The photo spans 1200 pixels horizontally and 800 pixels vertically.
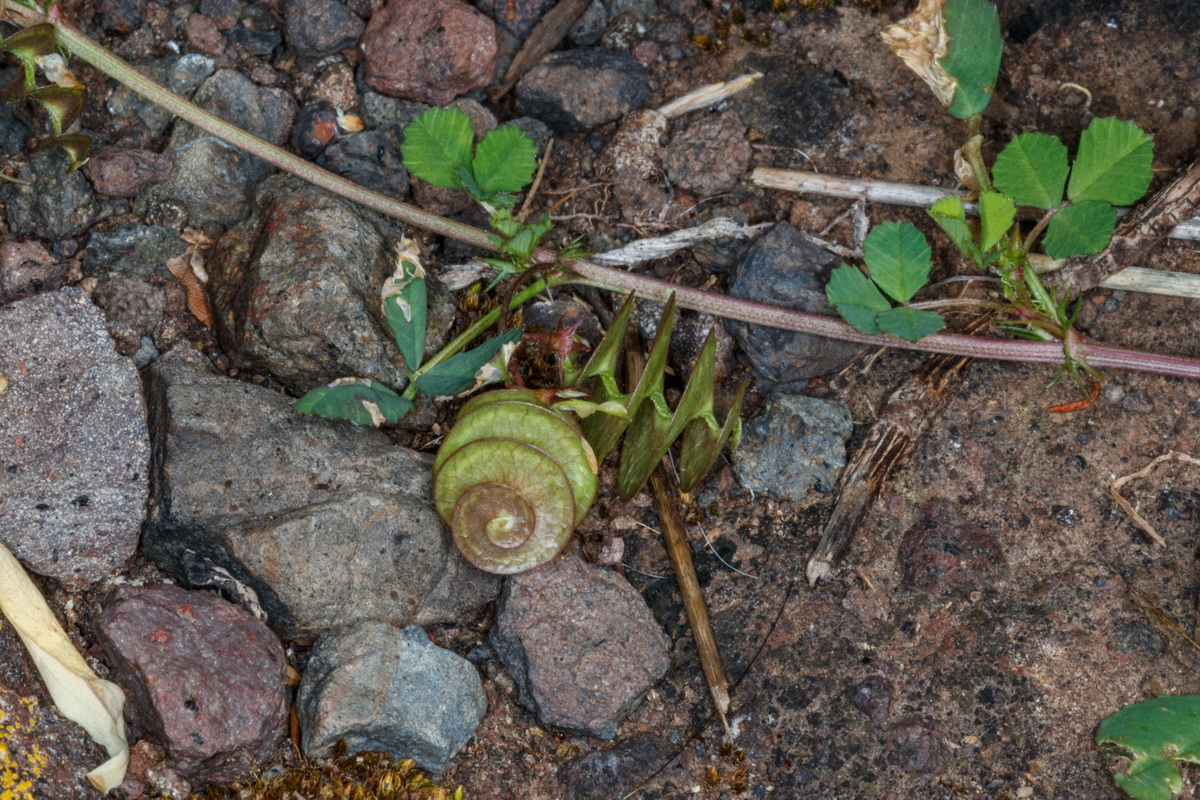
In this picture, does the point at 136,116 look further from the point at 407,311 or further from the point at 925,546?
the point at 925,546

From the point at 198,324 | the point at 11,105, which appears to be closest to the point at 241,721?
the point at 198,324

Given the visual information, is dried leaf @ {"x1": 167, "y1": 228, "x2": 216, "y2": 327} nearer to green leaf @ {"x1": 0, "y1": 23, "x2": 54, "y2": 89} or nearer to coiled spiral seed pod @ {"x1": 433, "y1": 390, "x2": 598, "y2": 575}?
green leaf @ {"x1": 0, "y1": 23, "x2": 54, "y2": 89}

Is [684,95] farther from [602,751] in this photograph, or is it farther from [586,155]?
[602,751]

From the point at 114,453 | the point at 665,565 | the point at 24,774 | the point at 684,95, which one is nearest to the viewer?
the point at 24,774

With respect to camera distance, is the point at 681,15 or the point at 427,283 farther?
the point at 681,15

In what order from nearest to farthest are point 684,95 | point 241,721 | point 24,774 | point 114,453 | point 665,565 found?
point 24,774 < point 241,721 < point 114,453 < point 665,565 < point 684,95

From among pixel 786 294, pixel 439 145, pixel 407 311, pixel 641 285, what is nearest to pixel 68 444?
pixel 407 311

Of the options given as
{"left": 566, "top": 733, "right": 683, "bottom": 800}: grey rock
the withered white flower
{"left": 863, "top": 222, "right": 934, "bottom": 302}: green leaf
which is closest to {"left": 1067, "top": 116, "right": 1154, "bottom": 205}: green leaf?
the withered white flower
